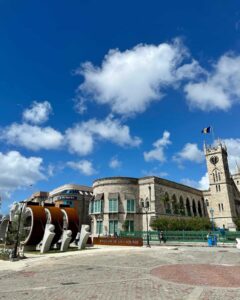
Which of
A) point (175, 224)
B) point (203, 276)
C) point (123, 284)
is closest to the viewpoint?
point (123, 284)

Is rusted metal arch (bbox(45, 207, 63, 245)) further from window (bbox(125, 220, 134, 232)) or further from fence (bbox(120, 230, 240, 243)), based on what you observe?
window (bbox(125, 220, 134, 232))

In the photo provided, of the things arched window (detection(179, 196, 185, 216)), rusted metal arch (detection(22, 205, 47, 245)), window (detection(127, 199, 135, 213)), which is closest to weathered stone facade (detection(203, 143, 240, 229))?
arched window (detection(179, 196, 185, 216))

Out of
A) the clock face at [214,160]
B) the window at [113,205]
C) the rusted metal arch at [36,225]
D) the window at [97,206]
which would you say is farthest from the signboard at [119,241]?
the clock face at [214,160]

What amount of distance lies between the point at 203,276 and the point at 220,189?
59259 millimetres

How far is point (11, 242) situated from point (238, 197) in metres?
68.1

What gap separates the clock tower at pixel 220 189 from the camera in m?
64.7

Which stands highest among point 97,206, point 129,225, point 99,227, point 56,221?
point 97,206

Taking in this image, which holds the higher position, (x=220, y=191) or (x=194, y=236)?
(x=220, y=191)

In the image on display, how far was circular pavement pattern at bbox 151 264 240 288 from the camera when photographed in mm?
10445

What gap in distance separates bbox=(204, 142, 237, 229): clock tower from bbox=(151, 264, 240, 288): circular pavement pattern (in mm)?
53464

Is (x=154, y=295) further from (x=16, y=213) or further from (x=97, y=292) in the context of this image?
(x=16, y=213)

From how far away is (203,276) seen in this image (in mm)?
11789

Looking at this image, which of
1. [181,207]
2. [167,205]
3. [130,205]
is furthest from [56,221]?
[181,207]

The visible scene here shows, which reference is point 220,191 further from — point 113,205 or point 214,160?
A: point 113,205
